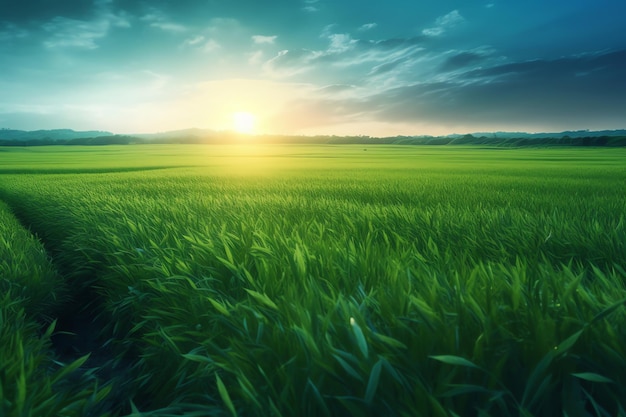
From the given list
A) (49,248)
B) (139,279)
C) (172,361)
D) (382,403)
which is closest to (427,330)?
(382,403)

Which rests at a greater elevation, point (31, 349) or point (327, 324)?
point (327, 324)

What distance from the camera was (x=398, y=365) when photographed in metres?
1.22

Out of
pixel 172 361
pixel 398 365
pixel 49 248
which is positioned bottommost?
pixel 49 248

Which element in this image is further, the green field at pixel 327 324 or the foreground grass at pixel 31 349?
the foreground grass at pixel 31 349

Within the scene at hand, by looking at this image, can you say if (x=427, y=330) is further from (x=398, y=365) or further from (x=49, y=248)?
(x=49, y=248)

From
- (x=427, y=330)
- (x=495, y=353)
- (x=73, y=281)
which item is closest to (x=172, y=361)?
(x=427, y=330)

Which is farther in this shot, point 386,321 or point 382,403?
point 386,321

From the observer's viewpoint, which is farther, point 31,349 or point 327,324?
point 31,349

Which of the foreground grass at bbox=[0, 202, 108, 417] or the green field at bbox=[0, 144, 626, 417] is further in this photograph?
the foreground grass at bbox=[0, 202, 108, 417]

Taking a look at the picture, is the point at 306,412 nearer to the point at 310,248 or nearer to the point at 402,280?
the point at 402,280

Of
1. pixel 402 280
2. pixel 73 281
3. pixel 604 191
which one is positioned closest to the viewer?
pixel 402 280

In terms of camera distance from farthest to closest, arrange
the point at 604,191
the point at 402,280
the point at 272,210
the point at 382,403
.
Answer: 1. the point at 604,191
2. the point at 272,210
3. the point at 402,280
4. the point at 382,403

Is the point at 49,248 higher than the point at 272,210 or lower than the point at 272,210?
lower

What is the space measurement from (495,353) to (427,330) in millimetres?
225
